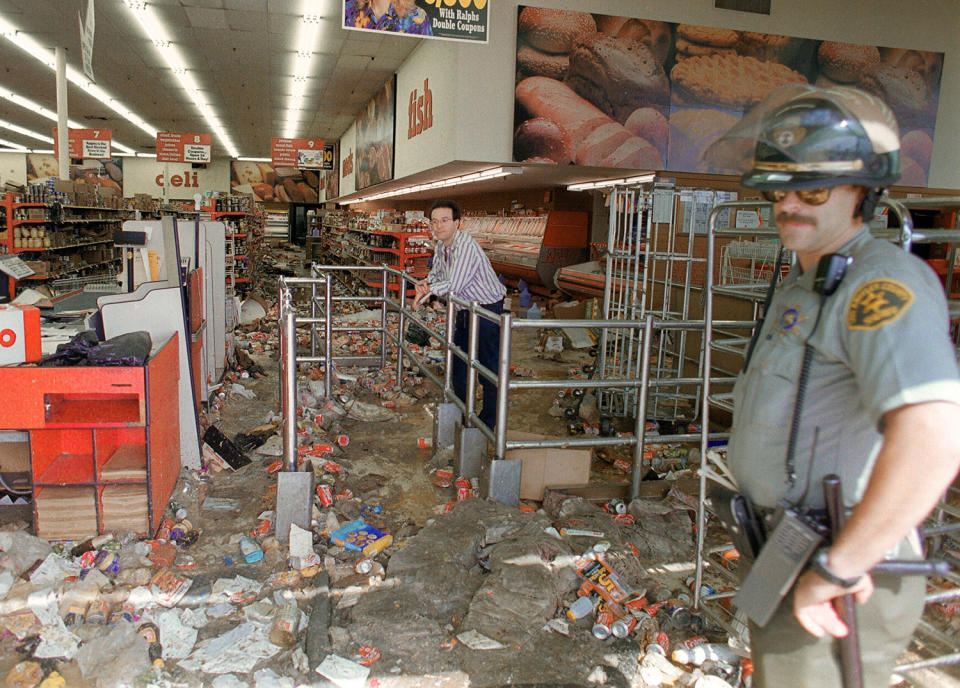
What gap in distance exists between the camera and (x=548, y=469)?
3988 mm

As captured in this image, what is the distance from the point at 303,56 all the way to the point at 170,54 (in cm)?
278

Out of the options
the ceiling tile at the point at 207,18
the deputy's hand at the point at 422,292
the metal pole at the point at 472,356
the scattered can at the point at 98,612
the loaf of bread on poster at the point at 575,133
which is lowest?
the scattered can at the point at 98,612

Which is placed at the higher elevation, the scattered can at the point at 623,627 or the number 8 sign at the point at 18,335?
the number 8 sign at the point at 18,335

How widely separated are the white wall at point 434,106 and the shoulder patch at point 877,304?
9428 mm

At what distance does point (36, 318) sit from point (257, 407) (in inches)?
108

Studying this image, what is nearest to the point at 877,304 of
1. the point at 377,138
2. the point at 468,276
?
the point at 468,276

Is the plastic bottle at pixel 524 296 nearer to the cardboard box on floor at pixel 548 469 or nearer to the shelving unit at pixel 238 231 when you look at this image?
the shelving unit at pixel 238 231

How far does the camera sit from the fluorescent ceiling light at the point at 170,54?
37.7 feet

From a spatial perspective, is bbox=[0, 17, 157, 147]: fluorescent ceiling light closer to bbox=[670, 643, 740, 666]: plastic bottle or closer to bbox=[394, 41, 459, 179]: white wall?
bbox=[394, 41, 459, 179]: white wall

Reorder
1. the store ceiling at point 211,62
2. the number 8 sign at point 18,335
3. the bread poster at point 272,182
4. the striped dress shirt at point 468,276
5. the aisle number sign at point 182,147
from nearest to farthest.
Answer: the number 8 sign at point 18,335, the striped dress shirt at point 468,276, the store ceiling at point 211,62, the aisle number sign at point 182,147, the bread poster at point 272,182

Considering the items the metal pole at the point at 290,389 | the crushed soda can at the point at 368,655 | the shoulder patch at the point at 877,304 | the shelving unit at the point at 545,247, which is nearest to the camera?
the shoulder patch at the point at 877,304

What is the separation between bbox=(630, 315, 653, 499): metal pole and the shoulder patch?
255 centimetres

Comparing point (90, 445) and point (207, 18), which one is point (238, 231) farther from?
point (90, 445)

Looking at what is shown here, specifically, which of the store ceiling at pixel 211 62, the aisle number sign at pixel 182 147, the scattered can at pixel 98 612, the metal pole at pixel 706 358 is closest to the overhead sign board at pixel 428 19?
the metal pole at pixel 706 358
